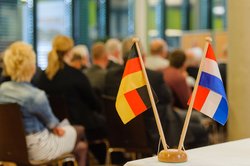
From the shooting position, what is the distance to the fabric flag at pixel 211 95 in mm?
2734

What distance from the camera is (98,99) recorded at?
589 cm

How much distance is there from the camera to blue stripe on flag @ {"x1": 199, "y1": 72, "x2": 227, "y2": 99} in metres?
2.74

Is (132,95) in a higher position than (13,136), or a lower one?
higher

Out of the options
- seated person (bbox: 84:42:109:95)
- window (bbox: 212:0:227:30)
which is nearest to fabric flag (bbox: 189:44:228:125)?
seated person (bbox: 84:42:109:95)

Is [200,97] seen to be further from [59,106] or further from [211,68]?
[59,106]

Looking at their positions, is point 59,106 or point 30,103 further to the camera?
point 59,106

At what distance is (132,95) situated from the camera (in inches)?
110

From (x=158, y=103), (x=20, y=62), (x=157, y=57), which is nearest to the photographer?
(x=20, y=62)

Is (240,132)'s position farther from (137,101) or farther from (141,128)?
(137,101)

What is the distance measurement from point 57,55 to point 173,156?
311cm

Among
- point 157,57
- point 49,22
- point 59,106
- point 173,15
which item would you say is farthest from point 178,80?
point 173,15

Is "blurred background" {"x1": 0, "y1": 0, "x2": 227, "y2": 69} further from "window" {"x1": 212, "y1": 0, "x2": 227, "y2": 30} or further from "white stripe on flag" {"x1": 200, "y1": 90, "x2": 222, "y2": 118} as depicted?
"white stripe on flag" {"x1": 200, "y1": 90, "x2": 222, "y2": 118}

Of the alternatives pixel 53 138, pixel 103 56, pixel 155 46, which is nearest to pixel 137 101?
pixel 53 138

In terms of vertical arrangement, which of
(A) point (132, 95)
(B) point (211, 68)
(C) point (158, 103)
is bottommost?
(C) point (158, 103)
